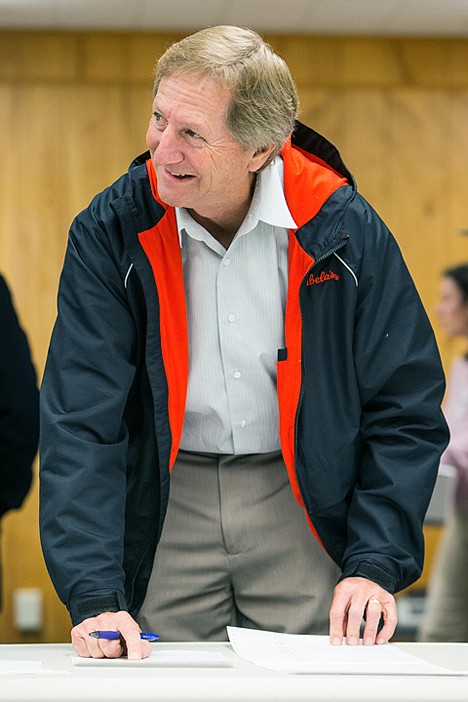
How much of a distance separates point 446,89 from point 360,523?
167 inches

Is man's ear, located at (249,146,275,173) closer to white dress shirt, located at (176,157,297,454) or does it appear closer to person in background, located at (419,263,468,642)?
white dress shirt, located at (176,157,297,454)

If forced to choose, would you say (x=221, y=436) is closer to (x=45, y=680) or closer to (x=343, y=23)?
(x=45, y=680)

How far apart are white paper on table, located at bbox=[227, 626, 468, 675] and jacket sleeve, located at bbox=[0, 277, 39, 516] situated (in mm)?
1433

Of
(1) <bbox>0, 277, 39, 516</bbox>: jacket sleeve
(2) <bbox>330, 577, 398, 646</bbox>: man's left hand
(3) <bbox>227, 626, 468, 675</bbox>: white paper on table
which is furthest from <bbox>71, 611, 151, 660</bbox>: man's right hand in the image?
(1) <bbox>0, 277, 39, 516</bbox>: jacket sleeve

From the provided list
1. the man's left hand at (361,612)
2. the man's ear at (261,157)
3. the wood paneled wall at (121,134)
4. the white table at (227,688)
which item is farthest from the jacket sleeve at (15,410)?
the wood paneled wall at (121,134)

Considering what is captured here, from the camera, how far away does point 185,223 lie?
1.71 metres

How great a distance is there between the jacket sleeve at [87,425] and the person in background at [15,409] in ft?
3.62

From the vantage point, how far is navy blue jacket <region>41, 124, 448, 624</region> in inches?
65.1

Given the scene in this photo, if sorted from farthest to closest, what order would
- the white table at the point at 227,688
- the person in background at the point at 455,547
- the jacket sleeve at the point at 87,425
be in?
the person in background at the point at 455,547
the jacket sleeve at the point at 87,425
the white table at the point at 227,688

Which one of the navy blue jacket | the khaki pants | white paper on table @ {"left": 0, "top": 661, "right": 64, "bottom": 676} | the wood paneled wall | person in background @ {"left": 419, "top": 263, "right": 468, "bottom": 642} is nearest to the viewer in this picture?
white paper on table @ {"left": 0, "top": 661, "right": 64, "bottom": 676}

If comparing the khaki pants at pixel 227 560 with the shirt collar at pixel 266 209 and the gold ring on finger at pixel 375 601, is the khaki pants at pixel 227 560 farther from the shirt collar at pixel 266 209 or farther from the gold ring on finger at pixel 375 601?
the shirt collar at pixel 266 209

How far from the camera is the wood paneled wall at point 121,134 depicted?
537 centimetres

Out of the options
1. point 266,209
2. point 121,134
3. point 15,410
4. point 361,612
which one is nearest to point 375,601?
point 361,612

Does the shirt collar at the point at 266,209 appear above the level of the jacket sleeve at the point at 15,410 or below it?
above
